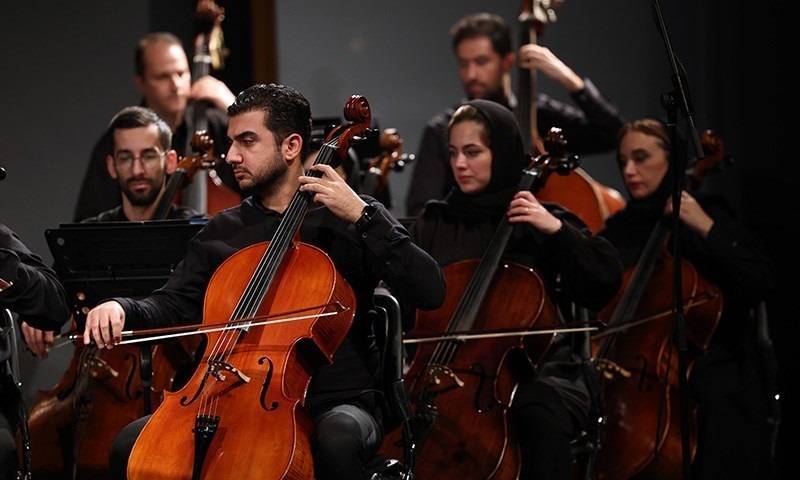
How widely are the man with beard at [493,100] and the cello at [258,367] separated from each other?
1.70 metres

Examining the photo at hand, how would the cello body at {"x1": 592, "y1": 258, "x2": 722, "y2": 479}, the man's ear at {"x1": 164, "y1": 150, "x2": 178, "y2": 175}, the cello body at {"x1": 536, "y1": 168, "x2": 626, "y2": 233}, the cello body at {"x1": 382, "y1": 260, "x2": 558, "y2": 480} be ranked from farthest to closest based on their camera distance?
the cello body at {"x1": 536, "y1": 168, "x2": 626, "y2": 233} → the man's ear at {"x1": 164, "y1": 150, "x2": 178, "y2": 175} → the cello body at {"x1": 592, "y1": 258, "x2": 722, "y2": 479} → the cello body at {"x1": 382, "y1": 260, "x2": 558, "y2": 480}

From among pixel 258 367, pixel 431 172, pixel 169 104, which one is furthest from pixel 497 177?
pixel 169 104

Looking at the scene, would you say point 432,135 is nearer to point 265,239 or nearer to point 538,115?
point 538,115

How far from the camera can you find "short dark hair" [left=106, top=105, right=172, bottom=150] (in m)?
3.40

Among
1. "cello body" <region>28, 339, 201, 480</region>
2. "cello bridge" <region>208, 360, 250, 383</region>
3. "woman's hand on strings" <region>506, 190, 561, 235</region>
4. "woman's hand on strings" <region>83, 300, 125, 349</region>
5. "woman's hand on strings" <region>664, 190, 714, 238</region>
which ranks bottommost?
"cello body" <region>28, 339, 201, 480</region>

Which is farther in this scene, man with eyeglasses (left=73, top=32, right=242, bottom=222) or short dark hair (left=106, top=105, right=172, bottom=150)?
man with eyeglasses (left=73, top=32, right=242, bottom=222)

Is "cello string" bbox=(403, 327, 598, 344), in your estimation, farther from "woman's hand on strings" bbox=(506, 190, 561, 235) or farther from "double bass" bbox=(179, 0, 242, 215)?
"double bass" bbox=(179, 0, 242, 215)

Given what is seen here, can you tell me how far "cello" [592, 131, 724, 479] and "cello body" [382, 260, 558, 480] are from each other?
0.42 meters

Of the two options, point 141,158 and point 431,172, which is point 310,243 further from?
point 431,172

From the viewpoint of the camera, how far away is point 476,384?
278 centimetres

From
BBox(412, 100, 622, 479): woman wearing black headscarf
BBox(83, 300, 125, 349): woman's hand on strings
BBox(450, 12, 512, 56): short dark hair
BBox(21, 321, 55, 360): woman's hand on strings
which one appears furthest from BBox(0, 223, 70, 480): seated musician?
BBox(450, 12, 512, 56): short dark hair

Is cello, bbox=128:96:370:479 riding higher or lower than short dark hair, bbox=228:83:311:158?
lower

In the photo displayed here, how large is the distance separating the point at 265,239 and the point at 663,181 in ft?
4.97

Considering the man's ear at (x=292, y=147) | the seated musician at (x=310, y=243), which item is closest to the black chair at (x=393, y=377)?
the seated musician at (x=310, y=243)
